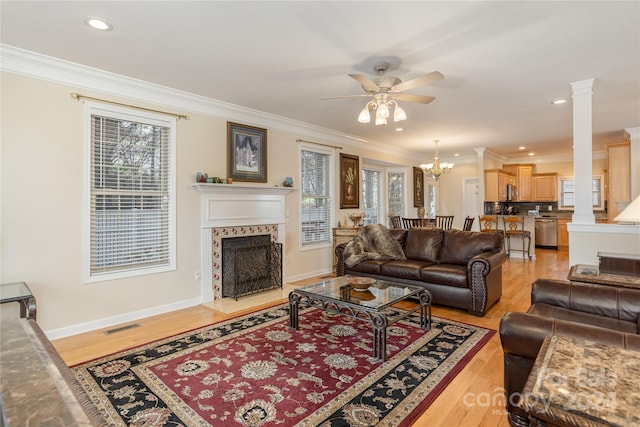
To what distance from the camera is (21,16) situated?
2373mm

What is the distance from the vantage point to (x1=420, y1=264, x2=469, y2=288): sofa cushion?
3737 millimetres

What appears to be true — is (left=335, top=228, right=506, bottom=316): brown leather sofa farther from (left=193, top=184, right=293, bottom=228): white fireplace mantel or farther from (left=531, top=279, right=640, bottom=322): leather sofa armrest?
(left=193, top=184, right=293, bottom=228): white fireplace mantel

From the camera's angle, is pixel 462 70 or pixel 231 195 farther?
pixel 231 195

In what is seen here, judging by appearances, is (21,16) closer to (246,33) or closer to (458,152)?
(246,33)

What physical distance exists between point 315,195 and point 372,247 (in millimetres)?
1668

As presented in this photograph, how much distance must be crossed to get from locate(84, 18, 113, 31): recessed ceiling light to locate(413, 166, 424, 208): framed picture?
741 centimetres

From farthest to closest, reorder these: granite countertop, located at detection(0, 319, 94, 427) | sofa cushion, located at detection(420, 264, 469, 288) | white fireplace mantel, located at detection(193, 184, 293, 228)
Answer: white fireplace mantel, located at detection(193, 184, 293, 228) → sofa cushion, located at detection(420, 264, 469, 288) → granite countertop, located at detection(0, 319, 94, 427)

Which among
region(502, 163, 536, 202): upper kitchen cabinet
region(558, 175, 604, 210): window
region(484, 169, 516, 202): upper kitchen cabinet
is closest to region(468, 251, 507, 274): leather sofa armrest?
region(484, 169, 516, 202): upper kitchen cabinet

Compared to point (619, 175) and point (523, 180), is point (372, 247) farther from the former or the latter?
point (523, 180)

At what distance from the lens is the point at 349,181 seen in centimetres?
649

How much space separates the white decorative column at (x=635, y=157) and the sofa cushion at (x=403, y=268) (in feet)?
15.6

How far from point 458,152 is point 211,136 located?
6.61 metres

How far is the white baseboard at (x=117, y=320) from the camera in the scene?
3155 mm

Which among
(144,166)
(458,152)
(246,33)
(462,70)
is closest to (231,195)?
(144,166)
